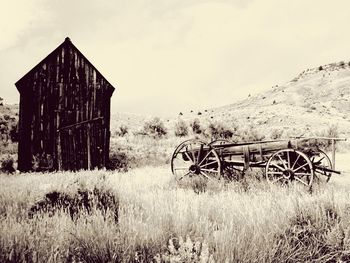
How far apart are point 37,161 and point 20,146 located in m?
0.92

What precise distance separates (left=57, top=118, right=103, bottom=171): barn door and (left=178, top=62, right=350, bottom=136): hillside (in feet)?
65.8

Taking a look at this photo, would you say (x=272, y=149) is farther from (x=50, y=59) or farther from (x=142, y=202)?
(x=50, y=59)

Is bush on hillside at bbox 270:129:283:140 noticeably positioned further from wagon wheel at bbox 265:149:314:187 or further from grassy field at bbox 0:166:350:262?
grassy field at bbox 0:166:350:262

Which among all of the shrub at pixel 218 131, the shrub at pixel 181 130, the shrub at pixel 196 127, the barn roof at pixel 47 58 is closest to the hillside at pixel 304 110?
the shrub at pixel 196 127

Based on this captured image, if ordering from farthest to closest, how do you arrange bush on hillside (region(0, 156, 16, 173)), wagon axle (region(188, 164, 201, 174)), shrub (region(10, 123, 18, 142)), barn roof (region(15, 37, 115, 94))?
shrub (region(10, 123, 18, 142)) < bush on hillside (region(0, 156, 16, 173)) < barn roof (region(15, 37, 115, 94)) < wagon axle (region(188, 164, 201, 174))

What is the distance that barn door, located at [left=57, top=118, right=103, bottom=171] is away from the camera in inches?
628

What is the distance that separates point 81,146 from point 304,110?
33875 mm

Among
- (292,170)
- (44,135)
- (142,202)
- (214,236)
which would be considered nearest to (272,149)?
(292,170)

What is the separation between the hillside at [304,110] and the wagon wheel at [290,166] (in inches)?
878

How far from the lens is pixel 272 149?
10008mm

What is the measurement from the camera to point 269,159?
976 cm

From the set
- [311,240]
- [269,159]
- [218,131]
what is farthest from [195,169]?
[218,131]

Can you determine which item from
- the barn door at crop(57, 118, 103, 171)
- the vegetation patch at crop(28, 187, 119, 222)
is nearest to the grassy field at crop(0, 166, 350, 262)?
the vegetation patch at crop(28, 187, 119, 222)

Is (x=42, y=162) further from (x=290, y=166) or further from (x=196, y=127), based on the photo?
(x=196, y=127)
